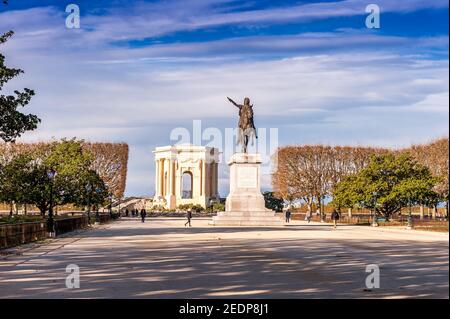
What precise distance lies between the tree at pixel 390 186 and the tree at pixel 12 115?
3871 centimetres

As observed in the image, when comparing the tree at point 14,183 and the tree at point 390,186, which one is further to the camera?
the tree at point 390,186

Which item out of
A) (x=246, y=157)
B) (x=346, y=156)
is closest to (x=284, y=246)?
(x=246, y=157)

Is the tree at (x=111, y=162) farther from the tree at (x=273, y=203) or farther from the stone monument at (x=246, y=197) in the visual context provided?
the stone monument at (x=246, y=197)

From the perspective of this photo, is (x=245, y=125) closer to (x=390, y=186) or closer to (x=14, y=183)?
(x=390, y=186)

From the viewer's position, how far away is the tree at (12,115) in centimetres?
2533

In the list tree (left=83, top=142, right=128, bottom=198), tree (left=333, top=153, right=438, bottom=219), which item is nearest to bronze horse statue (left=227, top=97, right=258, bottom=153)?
tree (left=333, top=153, right=438, bottom=219)

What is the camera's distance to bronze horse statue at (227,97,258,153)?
56.9 metres

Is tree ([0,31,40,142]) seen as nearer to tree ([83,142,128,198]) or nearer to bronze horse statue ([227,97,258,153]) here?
bronze horse statue ([227,97,258,153])

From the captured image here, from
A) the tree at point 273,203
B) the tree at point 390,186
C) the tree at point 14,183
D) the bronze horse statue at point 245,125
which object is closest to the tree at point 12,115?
the tree at point 14,183

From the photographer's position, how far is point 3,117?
1006 inches

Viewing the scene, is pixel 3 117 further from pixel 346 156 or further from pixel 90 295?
pixel 346 156

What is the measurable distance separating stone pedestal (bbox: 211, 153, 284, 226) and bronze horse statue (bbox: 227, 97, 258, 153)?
6.52 feet

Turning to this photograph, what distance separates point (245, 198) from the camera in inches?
2149
